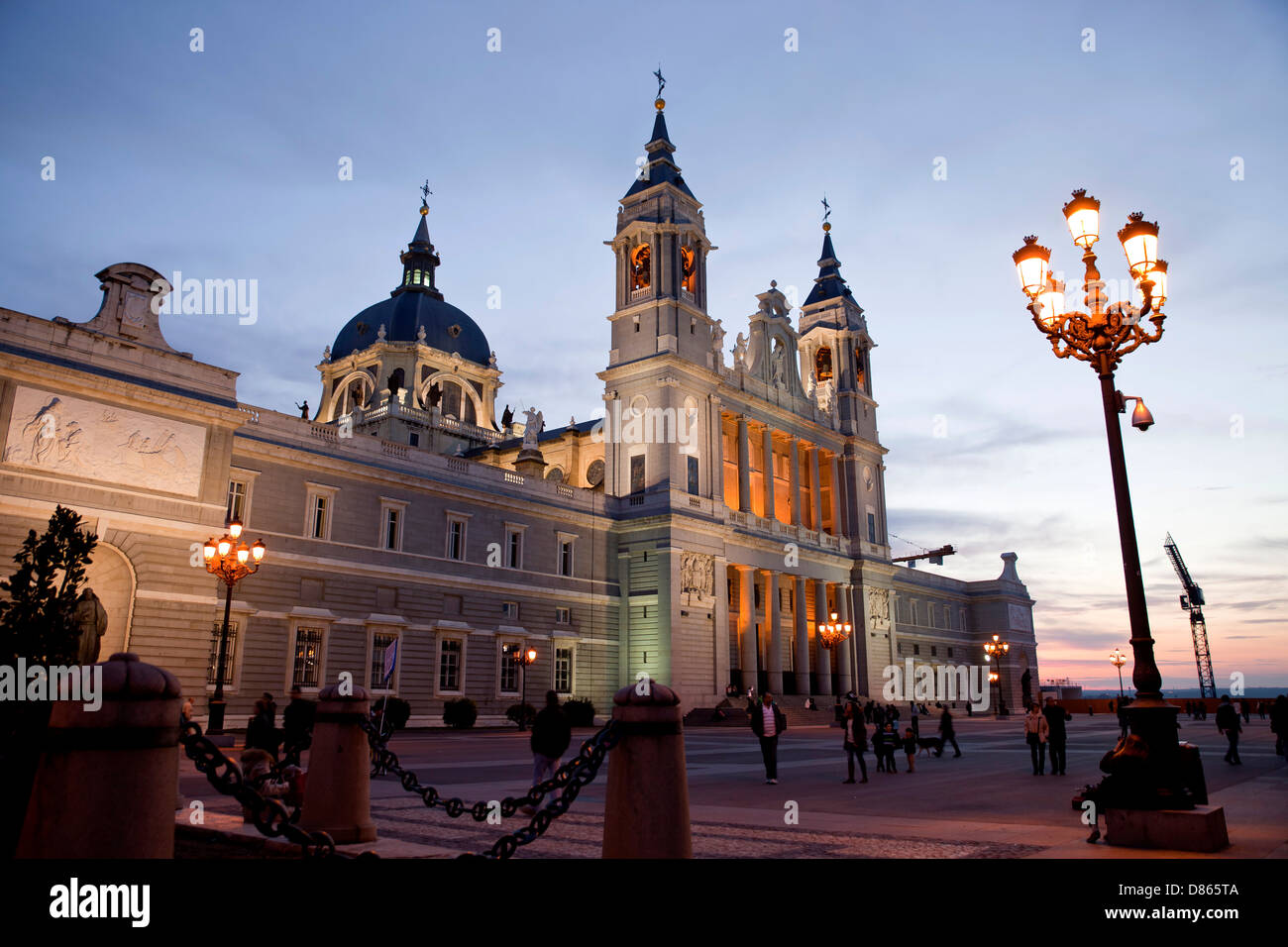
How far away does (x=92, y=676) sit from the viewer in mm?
4777

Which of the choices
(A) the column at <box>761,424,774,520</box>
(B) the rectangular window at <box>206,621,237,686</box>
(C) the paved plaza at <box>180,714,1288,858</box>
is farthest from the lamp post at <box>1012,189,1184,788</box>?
(A) the column at <box>761,424,774,520</box>

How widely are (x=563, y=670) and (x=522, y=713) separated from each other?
24.6 ft

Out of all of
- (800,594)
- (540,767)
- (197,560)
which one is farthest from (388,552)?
(800,594)

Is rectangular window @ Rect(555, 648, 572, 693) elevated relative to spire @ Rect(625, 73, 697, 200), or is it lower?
lower

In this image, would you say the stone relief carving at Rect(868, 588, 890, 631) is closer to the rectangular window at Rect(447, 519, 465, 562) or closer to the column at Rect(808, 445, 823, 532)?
the column at Rect(808, 445, 823, 532)

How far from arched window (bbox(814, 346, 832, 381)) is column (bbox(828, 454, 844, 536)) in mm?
7359

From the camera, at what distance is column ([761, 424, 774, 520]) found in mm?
56156

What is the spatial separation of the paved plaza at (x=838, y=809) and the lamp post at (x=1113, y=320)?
2.46 m

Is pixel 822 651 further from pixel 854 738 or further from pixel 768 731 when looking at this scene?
pixel 768 731

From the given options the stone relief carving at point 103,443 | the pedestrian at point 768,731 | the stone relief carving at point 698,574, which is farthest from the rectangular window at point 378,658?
the pedestrian at point 768,731

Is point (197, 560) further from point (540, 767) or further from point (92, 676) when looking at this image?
point (92, 676)

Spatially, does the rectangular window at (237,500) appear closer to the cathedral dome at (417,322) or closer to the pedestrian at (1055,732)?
the pedestrian at (1055,732)

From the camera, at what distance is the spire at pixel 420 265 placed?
79.3 meters
